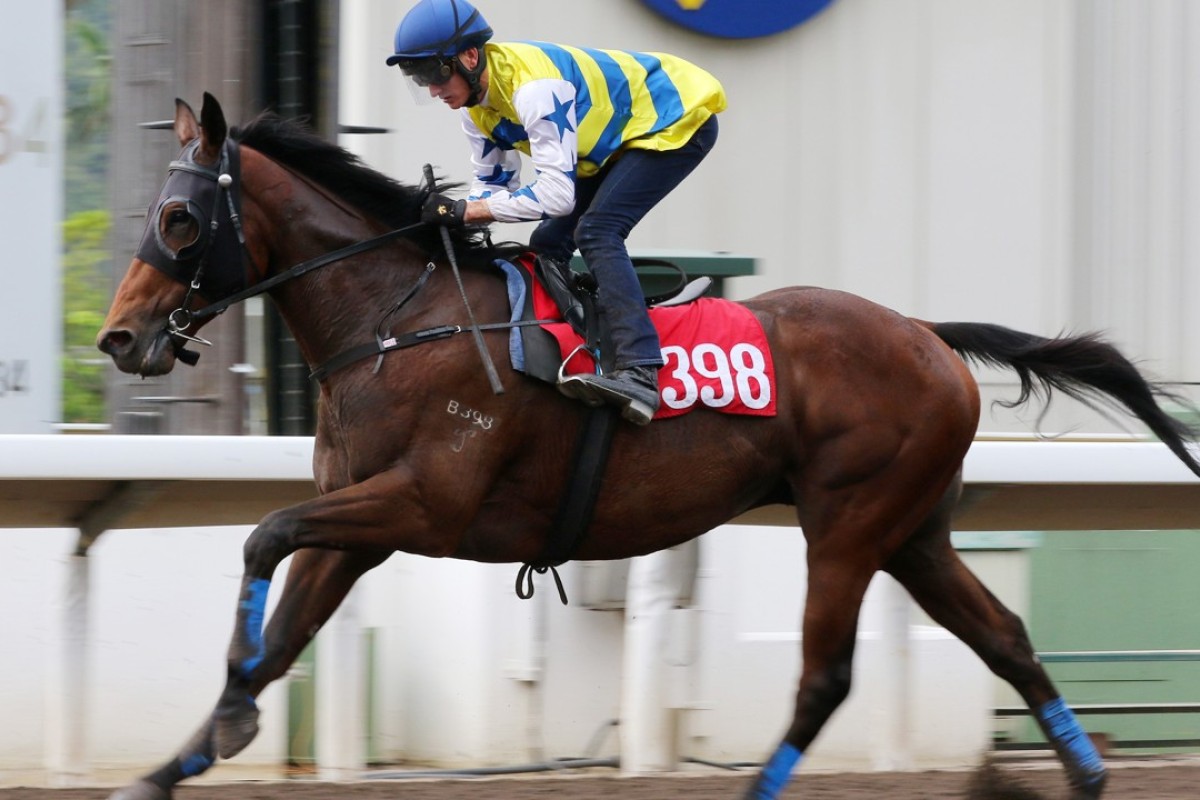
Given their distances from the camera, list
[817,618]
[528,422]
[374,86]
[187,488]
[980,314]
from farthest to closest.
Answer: [980,314] < [374,86] < [187,488] < [817,618] < [528,422]

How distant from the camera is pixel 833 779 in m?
5.41

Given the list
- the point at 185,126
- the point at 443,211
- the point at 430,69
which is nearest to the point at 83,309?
the point at 185,126

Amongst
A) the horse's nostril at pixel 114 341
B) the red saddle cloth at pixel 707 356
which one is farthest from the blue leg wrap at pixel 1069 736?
the horse's nostril at pixel 114 341

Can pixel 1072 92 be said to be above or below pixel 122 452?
above

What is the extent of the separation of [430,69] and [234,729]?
1.69 meters

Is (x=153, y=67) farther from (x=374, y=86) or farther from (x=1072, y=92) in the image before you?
(x=1072, y=92)

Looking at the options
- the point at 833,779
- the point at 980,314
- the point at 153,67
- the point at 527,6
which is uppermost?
the point at 527,6

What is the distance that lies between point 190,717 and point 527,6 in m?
3.18

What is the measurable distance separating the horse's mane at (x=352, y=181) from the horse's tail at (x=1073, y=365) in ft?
4.89

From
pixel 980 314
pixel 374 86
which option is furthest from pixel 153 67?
pixel 980 314

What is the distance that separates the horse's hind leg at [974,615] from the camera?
507 cm

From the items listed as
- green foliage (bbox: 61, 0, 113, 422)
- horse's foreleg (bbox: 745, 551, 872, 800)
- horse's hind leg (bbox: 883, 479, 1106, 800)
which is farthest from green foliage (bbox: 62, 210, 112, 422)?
horse's hind leg (bbox: 883, 479, 1106, 800)

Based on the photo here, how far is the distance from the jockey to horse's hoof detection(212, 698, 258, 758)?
113 centimetres

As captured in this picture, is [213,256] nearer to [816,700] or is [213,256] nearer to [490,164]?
[490,164]
